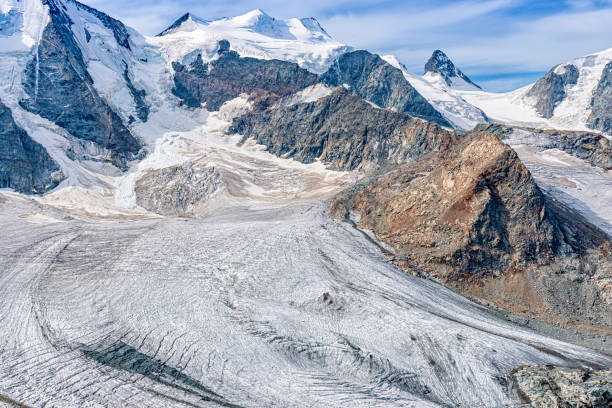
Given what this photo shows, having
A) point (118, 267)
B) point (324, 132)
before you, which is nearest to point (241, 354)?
point (118, 267)

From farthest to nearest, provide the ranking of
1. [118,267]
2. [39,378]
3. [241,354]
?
[118,267] → [241,354] → [39,378]

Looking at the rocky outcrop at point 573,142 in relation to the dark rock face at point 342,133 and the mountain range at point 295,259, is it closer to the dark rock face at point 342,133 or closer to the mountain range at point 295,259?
the mountain range at point 295,259

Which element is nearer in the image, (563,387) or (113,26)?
(563,387)

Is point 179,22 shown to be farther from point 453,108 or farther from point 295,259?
point 295,259

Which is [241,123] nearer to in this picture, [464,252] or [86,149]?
[86,149]

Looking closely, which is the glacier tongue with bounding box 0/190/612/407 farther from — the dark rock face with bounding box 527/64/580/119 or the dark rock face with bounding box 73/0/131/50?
the dark rock face with bounding box 527/64/580/119

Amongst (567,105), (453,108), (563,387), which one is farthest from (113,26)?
(567,105)
